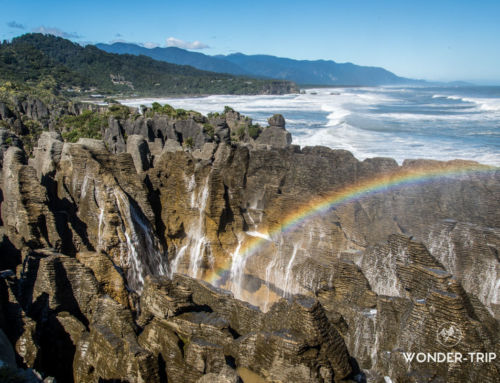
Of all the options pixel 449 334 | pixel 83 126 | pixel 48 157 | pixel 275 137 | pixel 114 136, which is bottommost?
pixel 449 334

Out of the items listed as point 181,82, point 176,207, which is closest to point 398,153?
point 176,207

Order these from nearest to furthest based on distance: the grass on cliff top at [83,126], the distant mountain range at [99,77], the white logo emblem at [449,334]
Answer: the white logo emblem at [449,334] < the grass on cliff top at [83,126] < the distant mountain range at [99,77]

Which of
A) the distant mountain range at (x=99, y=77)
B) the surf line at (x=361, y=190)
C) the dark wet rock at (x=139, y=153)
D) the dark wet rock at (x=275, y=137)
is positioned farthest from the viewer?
the distant mountain range at (x=99, y=77)

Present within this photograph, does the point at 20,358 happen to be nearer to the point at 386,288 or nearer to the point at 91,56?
the point at 386,288

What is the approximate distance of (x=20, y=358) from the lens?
488cm

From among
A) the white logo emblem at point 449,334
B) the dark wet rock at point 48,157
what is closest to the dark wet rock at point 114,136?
the dark wet rock at point 48,157

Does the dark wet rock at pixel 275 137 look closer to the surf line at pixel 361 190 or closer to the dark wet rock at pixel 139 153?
the dark wet rock at pixel 139 153

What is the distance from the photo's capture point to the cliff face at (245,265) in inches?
191

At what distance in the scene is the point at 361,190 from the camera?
29.8 ft

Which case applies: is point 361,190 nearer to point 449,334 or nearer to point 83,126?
Answer: point 449,334

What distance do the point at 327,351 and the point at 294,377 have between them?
0.46 metres

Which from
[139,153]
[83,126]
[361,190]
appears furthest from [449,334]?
[83,126]

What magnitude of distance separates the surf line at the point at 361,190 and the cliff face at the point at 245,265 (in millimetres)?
39

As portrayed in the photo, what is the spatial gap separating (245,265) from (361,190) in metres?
2.92
